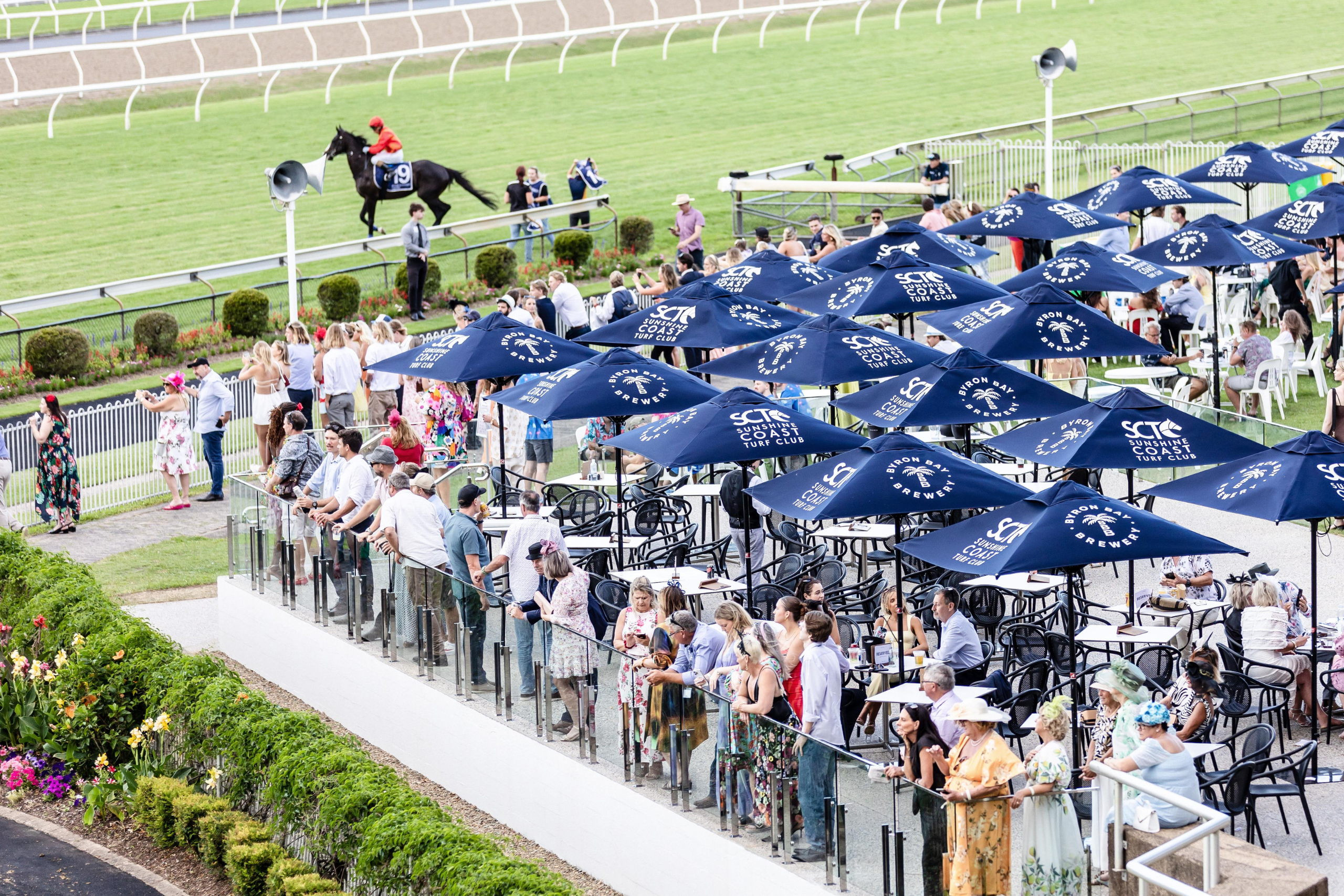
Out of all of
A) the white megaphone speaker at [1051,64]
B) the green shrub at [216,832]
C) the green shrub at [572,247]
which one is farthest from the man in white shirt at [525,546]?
the green shrub at [572,247]

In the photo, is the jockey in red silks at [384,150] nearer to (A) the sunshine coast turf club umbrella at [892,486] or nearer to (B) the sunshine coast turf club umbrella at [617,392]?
(B) the sunshine coast turf club umbrella at [617,392]

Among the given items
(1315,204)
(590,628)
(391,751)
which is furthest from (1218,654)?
(1315,204)

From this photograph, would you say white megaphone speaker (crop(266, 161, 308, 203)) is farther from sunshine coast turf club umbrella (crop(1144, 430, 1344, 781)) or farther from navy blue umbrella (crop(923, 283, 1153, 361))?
sunshine coast turf club umbrella (crop(1144, 430, 1344, 781))

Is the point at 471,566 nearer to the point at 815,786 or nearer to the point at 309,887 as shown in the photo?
the point at 309,887

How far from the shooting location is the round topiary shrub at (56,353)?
28594 millimetres

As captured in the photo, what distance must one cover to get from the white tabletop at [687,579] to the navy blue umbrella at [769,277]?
6246mm

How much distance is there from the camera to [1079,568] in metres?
13.3

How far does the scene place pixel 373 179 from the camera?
3556 cm

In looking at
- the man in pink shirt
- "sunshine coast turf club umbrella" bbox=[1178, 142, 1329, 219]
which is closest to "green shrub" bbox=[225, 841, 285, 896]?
"sunshine coast turf club umbrella" bbox=[1178, 142, 1329, 219]

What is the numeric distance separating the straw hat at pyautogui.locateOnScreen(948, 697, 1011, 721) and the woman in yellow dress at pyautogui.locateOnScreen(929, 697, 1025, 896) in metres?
0.03

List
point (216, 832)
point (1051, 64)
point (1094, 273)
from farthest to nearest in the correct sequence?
1. point (1051, 64)
2. point (1094, 273)
3. point (216, 832)

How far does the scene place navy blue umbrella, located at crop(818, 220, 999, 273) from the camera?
2083 cm

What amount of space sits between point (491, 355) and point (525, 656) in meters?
4.64

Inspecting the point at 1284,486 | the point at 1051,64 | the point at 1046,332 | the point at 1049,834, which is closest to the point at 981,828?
the point at 1049,834
